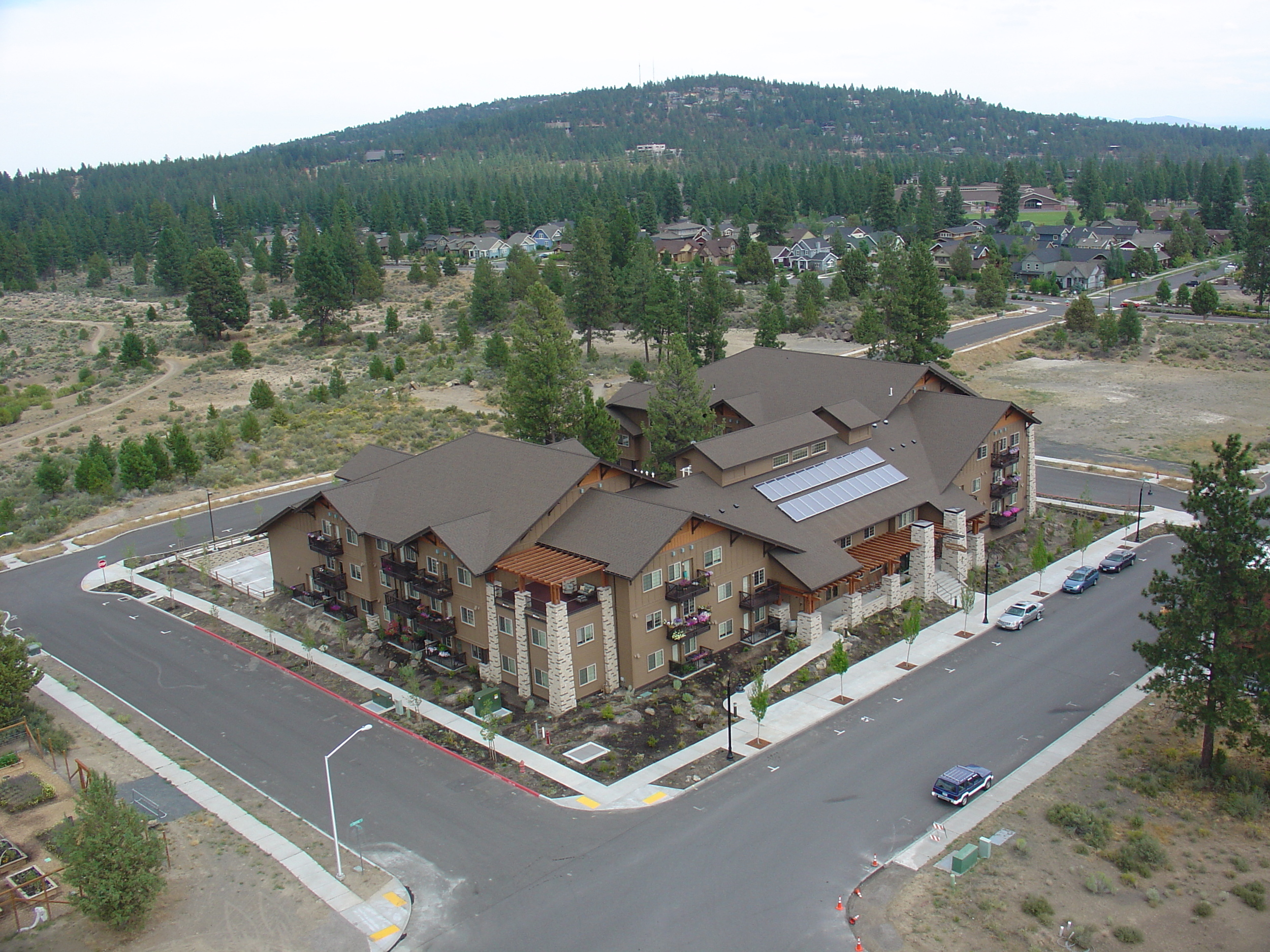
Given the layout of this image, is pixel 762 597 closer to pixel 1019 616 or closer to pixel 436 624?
pixel 1019 616

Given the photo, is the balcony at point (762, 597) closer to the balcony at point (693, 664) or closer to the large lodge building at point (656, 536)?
the large lodge building at point (656, 536)

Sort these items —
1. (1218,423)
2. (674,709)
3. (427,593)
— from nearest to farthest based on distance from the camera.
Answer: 1. (674,709)
2. (427,593)
3. (1218,423)

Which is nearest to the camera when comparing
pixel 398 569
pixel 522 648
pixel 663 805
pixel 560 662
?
pixel 663 805

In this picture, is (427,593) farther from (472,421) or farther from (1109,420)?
(1109,420)

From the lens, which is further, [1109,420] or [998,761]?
[1109,420]

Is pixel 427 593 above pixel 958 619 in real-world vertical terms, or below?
above

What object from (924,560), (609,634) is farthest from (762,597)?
(924,560)

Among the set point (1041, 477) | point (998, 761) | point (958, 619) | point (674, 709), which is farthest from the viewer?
point (1041, 477)

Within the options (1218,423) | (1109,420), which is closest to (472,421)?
(1109,420)
